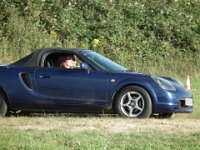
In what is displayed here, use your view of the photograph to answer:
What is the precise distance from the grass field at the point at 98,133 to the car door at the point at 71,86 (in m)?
0.52

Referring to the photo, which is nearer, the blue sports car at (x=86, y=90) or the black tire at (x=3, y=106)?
the blue sports car at (x=86, y=90)

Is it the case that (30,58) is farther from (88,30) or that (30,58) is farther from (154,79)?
(88,30)

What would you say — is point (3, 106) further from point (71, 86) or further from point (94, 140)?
point (94, 140)

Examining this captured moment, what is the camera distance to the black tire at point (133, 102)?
11.2m

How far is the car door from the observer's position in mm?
11359

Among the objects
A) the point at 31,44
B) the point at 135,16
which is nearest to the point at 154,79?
the point at 31,44

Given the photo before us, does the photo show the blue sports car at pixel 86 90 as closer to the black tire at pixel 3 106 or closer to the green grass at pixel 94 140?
the black tire at pixel 3 106

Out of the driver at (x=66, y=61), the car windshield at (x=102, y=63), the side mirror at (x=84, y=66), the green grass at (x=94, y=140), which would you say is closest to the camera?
the green grass at (x=94, y=140)

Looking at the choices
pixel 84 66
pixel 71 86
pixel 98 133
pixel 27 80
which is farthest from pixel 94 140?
pixel 27 80

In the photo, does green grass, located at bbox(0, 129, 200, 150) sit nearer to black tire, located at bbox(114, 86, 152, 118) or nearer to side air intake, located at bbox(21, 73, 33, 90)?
black tire, located at bbox(114, 86, 152, 118)

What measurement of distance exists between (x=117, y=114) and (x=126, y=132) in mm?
2254

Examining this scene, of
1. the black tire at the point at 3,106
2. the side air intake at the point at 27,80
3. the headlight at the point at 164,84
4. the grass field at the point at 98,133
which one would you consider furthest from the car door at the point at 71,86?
the headlight at the point at 164,84

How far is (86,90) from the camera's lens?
11391mm

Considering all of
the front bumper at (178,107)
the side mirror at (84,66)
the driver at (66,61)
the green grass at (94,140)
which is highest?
the driver at (66,61)
